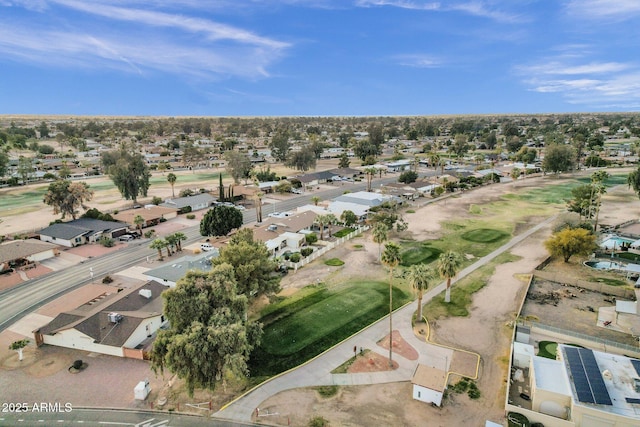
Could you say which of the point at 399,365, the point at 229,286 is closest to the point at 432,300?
the point at 399,365

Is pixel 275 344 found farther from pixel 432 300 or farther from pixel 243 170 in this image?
pixel 243 170

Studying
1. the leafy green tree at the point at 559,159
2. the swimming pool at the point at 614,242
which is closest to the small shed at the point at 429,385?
the swimming pool at the point at 614,242

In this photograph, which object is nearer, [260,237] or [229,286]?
[229,286]

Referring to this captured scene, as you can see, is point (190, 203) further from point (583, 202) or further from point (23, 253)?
point (583, 202)

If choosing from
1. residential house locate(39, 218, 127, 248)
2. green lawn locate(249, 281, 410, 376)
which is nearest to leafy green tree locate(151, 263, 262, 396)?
green lawn locate(249, 281, 410, 376)

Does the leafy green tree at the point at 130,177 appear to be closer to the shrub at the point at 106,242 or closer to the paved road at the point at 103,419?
the shrub at the point at 106,242

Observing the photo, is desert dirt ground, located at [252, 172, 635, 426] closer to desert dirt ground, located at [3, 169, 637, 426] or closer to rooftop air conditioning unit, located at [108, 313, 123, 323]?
desert dirt ground, located at [3, 169, 637, 426]
